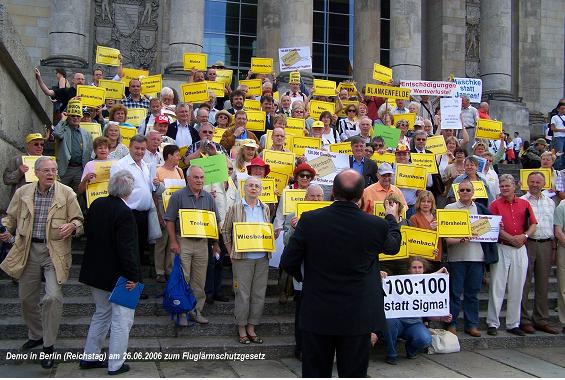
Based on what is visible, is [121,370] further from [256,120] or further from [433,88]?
[433,88]

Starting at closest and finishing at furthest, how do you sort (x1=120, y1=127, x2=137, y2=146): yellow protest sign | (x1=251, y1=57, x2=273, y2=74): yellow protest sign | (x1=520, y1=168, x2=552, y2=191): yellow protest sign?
1. (x1=520, y1=168, x2=552, y2=191): yellow protest sign
2. (x1=120, y1=127, x2=137, y2=146): yellow protest sign
3. (x1=251, y1=57, x2=273, y2=74): yellow protest sign

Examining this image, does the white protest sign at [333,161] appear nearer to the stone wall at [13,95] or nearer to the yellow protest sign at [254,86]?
the yellow protest sign at [254,86]

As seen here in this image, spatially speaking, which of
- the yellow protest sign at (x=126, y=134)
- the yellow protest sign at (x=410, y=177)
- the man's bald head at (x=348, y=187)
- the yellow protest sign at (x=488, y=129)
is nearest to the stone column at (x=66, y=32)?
the yellow protest sign at (x=126, y=134)

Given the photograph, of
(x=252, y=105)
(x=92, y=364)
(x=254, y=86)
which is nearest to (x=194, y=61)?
(x=254, y=86)

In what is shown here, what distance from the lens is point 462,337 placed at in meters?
8.98

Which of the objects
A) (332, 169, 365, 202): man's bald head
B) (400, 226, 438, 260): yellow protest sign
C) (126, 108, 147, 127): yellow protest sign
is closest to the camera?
(332, 169, 365, 202): man's bald head

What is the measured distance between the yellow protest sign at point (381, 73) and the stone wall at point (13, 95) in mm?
8141

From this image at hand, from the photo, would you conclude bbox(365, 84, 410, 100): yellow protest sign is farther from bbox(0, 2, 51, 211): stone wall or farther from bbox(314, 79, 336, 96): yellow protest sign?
bbox(0, 2, 51, 211): stone wall

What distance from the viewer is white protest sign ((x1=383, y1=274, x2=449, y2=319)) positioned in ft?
26.4

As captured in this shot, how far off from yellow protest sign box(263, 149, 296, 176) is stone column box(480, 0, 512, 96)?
15.8 metres

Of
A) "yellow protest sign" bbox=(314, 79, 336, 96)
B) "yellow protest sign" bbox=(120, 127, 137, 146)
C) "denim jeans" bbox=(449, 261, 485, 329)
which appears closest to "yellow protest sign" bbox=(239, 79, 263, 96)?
"yellow protest sign" bbox=(314, 79, 336, 96)

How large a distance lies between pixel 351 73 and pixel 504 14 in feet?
21.3

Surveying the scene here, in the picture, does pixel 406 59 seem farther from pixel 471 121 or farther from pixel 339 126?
pixel 339 126

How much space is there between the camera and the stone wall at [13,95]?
975 cm
